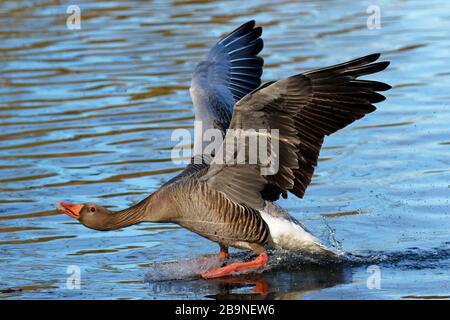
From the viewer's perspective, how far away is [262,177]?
973cm

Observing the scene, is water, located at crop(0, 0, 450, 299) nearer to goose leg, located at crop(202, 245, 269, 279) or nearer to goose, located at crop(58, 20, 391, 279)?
goose leg, located at crop(202, 245, 269, 279)

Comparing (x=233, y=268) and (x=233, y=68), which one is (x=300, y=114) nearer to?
(x=233, y=268)

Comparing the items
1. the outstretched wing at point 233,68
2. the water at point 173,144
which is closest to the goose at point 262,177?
the water at point 173,144

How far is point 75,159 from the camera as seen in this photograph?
544 inches

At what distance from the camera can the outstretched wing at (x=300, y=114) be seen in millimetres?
8920

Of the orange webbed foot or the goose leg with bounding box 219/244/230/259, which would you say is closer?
the orange webbed foot

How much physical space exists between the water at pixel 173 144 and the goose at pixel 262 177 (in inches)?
14.8

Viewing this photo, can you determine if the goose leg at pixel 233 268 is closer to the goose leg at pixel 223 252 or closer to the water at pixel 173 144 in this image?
the water at pixel 173 144

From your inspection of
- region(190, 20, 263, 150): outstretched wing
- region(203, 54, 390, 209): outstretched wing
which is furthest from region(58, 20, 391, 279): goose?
region(190, 20, 263, 150): outstretched wing

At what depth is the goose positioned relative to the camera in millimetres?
9016

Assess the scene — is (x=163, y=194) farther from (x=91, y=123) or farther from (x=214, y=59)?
(x=91, y=123)

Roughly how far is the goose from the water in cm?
37
